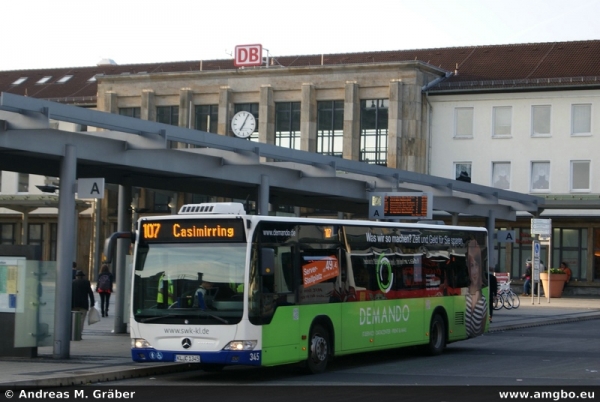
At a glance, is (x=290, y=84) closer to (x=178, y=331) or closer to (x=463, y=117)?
(x=463, y=117)

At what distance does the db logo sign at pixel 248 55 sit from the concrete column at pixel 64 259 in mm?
46731

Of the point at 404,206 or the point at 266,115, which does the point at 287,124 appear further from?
the point at 404,206

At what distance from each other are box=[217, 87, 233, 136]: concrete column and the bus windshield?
164 ft

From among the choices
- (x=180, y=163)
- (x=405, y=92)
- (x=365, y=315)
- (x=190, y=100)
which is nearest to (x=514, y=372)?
(x=365, y=315)

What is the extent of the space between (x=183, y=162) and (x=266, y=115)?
42.1 m

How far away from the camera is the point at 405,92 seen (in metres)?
62.7

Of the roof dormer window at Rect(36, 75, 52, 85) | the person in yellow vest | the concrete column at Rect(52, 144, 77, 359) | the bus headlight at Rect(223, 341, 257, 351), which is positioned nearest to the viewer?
the bus headlight at Rect(223, 341, 257, 351)

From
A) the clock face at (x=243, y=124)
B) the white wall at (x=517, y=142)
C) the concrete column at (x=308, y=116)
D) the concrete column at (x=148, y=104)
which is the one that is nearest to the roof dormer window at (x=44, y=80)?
the concrete column at (x=148, y=104)

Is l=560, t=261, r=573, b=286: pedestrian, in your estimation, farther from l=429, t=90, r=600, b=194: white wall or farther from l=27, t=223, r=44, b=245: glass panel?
l=27, t=223, r=44, b=245: glass panel

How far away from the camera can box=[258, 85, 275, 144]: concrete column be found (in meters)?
65.6

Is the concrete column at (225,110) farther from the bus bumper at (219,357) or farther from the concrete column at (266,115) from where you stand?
the bus bumper at (219,357)

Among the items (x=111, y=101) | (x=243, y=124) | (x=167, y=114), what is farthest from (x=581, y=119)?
(x=111, y=101)

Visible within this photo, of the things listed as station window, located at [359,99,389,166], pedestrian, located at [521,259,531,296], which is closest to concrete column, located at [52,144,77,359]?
pedestrian, located at [521,259,531,296]
